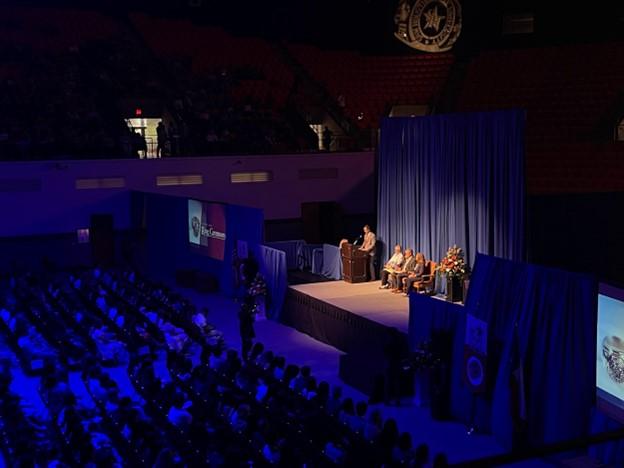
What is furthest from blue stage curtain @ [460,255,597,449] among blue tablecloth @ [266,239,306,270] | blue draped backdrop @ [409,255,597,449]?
blue tablecloth @ [266,239,306,270]

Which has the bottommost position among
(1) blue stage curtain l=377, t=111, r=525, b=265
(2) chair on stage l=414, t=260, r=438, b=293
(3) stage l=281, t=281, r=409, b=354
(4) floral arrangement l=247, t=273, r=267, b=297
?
(3) stage l=281, t=281, r=409, b=354

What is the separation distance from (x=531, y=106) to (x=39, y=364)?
16965 millimetres

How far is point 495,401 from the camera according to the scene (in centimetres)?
1214

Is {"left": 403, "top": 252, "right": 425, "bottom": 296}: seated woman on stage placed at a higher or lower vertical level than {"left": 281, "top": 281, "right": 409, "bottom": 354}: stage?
higher

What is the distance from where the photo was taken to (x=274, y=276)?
19.7 metres

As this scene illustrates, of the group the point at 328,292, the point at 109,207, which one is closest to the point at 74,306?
the point at 328,292

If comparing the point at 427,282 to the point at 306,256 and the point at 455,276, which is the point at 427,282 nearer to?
the point at 455,276

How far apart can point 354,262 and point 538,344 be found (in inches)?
348

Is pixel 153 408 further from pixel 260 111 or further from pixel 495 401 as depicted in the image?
pixel 260 111

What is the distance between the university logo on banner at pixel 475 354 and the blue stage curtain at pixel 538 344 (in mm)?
100

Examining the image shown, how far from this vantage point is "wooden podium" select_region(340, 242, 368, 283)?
19.9 meters

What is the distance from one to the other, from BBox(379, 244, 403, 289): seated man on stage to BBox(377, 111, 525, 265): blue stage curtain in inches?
19.0

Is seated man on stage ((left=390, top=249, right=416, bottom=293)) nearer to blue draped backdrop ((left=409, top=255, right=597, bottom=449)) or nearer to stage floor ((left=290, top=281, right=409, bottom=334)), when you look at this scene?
stage floor ((left=290, top=281, right=409, bottom=334))

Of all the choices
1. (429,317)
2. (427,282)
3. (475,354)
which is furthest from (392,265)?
(475,354)
